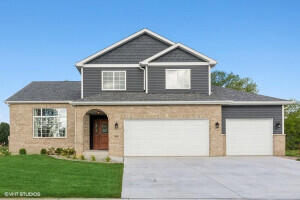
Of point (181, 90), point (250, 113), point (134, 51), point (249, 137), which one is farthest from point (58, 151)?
point (250, 113)

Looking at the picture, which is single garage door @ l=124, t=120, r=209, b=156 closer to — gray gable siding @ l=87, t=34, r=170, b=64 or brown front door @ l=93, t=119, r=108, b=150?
brown front door @ l=93, t=119, r=108, b=150

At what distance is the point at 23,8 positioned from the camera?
22781 millimetres

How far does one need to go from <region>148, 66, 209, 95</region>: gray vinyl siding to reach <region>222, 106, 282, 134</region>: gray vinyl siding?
1.96 m

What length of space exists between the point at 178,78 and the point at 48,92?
9.73 metres

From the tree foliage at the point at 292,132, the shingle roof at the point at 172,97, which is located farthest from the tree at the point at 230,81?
the shingle roof at the point at 172,97

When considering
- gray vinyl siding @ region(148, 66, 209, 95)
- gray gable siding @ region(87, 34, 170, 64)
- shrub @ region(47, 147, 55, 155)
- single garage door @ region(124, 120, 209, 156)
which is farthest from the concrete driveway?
gray gable siding @ region(87, 34, 170, 64)

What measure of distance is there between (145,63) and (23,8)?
1047cm

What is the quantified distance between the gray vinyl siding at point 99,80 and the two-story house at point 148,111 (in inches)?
2.6

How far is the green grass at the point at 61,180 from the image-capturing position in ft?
28.2

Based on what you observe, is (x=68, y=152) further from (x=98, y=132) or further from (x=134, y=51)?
(x=134, y=51)

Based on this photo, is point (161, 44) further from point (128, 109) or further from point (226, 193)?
point (226, 193)

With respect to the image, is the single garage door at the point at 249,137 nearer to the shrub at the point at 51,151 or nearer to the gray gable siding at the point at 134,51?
the gray gable siding at the point at 134,51

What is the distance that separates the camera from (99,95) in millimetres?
19938

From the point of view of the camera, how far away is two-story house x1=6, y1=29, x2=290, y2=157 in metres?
18.7
